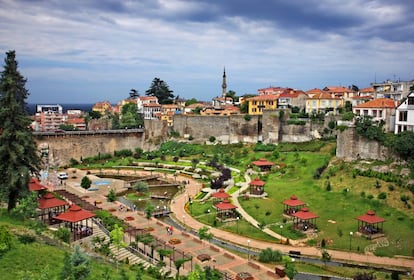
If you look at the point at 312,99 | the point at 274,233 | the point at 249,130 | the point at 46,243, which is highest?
the point at 312,99

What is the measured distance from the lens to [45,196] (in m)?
27.4

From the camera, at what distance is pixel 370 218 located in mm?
25688

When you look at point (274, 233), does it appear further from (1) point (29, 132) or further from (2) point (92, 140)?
(2) point (92, 140)

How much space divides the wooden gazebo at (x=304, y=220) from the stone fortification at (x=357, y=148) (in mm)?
13133

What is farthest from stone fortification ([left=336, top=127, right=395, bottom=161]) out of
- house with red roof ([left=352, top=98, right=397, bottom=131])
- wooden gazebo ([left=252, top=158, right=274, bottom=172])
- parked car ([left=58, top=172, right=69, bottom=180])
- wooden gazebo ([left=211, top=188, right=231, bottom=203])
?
parked car ([left=58, top=172, right=69, bottom=180])

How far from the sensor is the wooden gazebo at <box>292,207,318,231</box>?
26906 mm

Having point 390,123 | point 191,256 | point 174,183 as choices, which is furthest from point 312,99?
point 191,256

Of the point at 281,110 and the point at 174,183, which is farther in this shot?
the point at 281,110

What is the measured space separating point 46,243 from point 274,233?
15.5 m

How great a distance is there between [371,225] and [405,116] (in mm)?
17283

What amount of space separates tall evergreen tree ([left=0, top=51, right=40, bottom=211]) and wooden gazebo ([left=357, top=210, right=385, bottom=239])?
2189 cm

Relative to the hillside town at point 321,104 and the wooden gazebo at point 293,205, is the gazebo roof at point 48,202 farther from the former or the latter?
the wooden gazebo at point 293,205

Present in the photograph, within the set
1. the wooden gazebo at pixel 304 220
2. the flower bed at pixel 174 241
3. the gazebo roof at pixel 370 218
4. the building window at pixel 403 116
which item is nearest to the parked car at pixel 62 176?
the flower bed at pixel 174 241

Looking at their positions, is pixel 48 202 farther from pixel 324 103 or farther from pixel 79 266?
pixel 324 103
